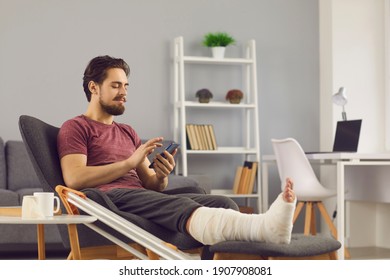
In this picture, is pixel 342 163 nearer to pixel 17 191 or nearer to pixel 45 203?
pixel 17 191

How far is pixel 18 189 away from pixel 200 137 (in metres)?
1.38

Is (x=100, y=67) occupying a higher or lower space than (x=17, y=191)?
higher

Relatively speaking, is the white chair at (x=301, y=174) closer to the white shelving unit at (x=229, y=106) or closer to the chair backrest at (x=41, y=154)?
the white shelving unit at (x=229, y=106)

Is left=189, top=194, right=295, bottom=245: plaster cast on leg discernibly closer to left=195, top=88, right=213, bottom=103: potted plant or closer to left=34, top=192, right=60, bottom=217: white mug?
left=34, top=192, right=60, bottom=217: white mug

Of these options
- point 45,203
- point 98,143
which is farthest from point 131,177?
point 45,203

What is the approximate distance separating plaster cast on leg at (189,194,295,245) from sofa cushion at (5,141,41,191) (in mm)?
2730

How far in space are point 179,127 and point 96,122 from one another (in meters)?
2.72

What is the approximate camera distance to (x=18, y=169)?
5.08 metres

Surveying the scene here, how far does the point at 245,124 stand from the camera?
5.94m

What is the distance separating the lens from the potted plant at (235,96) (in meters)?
5.72

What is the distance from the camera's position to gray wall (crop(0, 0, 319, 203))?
17.8 feet
